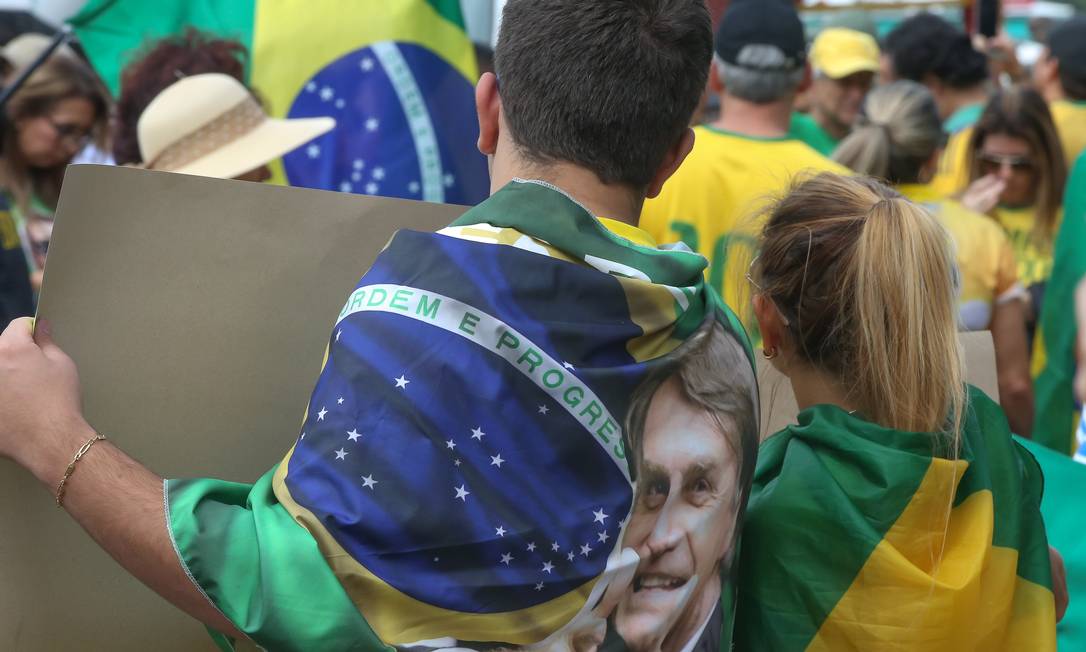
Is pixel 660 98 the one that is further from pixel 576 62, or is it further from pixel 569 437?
pixel 569 437

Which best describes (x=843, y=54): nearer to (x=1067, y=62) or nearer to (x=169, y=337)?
(x=1067, y=62)

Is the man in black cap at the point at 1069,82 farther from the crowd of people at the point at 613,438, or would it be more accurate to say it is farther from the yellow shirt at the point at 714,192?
the crowd of people at the point at 613,438

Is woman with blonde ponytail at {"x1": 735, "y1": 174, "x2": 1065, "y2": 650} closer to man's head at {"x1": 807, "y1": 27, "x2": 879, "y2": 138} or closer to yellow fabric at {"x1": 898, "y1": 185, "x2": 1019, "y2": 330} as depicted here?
yellow fabric at {"x1": 898, "y1": 185, "x2": 1019, "y2": 330}

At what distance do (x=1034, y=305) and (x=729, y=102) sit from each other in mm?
1530

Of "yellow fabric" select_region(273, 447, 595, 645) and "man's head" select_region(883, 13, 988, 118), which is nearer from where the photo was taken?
"yellow fabric" select_region(273, 447, 595, 645)

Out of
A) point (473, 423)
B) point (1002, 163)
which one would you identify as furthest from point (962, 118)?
point (473, 423)

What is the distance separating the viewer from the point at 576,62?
1.48m

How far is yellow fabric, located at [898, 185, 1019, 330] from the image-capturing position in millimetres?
3588

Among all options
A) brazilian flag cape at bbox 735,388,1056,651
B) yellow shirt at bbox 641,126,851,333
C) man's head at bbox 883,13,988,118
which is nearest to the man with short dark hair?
brazilian flag cape at bbox 735,388,1056,651

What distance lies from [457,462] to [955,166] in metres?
4.19

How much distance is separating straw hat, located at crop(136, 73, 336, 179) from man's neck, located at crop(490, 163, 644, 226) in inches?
53.4

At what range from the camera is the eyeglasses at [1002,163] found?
14.5ft

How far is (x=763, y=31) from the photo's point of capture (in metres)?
3.61

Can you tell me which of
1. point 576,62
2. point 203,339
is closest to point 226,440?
point 203,339
